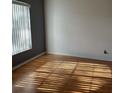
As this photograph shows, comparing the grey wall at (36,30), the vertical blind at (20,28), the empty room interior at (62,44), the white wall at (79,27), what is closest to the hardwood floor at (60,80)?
the empty room interior at (62,44)

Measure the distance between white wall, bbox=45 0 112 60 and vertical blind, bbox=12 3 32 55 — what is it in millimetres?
1335

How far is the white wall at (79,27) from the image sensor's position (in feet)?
17.8

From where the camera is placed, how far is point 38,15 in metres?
5.75

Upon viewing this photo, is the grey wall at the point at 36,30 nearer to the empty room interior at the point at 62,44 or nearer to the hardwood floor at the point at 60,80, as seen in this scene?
the empty room interior at the point at 62,44

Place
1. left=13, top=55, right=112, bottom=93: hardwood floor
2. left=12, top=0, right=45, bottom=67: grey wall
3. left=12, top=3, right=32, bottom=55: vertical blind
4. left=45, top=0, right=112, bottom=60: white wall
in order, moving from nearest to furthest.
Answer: left=13, top=55, right=112, bottom=93: hardwood floor < left=12, top=3, right=32, bottom=55: vertical blind < left=12, top=0, right=45, bottom=67: grey wall < left=45, top=0, right=112, bottom=60: white wall

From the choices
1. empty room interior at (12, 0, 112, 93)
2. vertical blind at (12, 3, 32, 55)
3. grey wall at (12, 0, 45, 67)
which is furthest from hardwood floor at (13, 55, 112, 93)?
grey wall at (12, 0, 45, 67)

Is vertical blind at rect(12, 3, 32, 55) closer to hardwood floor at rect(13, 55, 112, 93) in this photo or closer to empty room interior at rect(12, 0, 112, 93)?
empty room interior at rect(12, 0, 112, 93)

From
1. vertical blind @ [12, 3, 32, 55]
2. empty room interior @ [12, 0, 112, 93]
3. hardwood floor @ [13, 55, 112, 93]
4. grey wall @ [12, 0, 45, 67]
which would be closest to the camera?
hardwood floor @ [13, 55, 112, 93]

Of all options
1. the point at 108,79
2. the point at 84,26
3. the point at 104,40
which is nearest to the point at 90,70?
the point at 108,79

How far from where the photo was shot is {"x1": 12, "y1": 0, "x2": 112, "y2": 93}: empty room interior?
346cm

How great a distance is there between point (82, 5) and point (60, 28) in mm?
1156

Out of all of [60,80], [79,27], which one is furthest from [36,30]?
[60,80]

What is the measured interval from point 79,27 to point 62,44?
91cm
